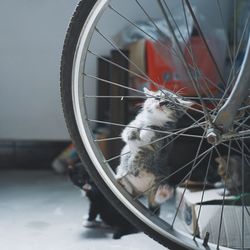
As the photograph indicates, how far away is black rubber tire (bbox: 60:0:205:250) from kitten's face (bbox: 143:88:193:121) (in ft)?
0.63

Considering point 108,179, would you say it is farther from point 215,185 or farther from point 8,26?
point 8,26

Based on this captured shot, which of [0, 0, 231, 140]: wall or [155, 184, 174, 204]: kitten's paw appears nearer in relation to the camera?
[155, 184, 174, 204]: kitten's paw

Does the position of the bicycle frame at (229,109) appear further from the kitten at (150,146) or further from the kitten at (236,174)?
the kitten at (236,174)

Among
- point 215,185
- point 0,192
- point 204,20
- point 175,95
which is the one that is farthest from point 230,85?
point 0,192

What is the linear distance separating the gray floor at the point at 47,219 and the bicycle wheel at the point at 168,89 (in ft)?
0.61

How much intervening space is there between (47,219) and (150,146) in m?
0.50

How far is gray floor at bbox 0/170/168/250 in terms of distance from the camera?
3.94 ft

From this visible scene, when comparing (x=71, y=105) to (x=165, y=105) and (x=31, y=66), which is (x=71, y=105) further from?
(x=31, y=66)

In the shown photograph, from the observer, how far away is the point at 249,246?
111 centimetres

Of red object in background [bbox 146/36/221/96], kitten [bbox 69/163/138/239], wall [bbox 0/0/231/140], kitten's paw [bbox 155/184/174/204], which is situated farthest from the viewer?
wall [bbox 0/0/231/140]

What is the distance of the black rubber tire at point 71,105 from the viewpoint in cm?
92

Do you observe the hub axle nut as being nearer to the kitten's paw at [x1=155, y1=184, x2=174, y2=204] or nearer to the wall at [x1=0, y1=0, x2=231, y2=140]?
the kitten's paw at [x1=155, y1=184, x2=174, y2=204]

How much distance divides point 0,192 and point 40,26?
0.74 meters

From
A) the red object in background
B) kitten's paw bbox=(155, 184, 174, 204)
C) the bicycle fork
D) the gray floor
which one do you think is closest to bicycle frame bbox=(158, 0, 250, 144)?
the bicycle fork
